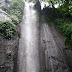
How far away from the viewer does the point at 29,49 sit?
31.3ft

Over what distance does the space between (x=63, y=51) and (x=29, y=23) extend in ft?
26.3

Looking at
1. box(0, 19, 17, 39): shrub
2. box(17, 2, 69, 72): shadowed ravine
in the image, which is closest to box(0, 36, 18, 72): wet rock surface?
box(0, 19, 17, 39): shrub

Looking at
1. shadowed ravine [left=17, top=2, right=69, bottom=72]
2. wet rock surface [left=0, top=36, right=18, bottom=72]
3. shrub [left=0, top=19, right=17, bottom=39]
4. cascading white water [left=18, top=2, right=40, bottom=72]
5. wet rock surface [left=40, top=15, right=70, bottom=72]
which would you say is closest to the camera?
wet rock surface [left=0, top=36, right=18, bottom=72]

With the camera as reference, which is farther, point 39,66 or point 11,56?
point 39,66

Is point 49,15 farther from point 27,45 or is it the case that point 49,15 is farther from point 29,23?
point 27,45

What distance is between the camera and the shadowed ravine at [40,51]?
7527mm

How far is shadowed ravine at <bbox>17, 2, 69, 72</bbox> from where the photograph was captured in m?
7.53

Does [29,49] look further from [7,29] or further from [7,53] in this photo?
[7,29]

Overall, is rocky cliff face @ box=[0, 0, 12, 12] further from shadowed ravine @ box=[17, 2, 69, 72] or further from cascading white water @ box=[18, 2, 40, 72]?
shadowed ravine @ box=[17, 2, 69, 72]

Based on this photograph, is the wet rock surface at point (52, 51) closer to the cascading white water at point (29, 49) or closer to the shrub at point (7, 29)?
the cascading white water at point (29, 49)

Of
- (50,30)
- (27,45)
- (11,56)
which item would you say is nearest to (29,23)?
(50,30)

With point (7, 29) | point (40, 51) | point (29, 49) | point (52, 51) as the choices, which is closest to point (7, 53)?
point (29, 49)

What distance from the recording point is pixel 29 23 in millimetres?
14227

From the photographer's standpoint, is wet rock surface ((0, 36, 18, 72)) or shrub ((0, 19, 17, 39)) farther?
shrub ((0, 19, 17, 39))
